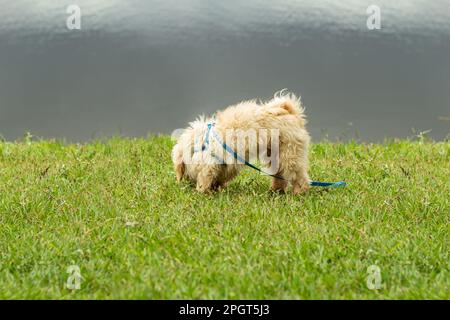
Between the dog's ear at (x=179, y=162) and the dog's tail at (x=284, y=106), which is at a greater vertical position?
the dog's tail at (x=284, y=106)

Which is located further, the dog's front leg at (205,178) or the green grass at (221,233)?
the dog's front leg at (205,178)

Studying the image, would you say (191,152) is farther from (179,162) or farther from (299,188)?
(299,188)

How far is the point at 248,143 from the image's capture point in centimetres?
589

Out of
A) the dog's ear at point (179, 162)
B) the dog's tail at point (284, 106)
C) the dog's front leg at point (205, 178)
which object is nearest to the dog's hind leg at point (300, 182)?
the dog's tail at point (284, 106)

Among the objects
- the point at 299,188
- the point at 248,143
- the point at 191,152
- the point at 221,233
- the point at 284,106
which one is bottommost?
the point at 221,233

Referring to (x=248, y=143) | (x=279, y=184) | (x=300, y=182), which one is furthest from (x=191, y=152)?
(x=300, y=182)

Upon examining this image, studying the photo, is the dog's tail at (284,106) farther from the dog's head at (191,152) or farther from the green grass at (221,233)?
the green grass at (221,233)

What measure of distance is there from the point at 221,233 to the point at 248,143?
1248 mm

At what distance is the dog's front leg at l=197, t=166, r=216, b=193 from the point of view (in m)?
5.93

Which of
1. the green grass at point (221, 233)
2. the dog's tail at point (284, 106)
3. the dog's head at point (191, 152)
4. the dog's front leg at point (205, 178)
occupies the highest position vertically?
the dog's tail at point (284, 106)

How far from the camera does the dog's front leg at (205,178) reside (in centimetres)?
593

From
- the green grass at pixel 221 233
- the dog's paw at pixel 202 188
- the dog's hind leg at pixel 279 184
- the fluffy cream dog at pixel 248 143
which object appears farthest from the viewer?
the dog's hind leg at pixel 279 184

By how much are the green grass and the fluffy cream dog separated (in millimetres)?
189

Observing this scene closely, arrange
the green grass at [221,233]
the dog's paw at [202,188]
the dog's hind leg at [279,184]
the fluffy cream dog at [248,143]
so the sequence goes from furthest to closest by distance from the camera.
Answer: the dog's hind leg at [279,184], the dog's paw at [202,188], the fluffy cream dog at [248,143], the green grass at [221,233]
